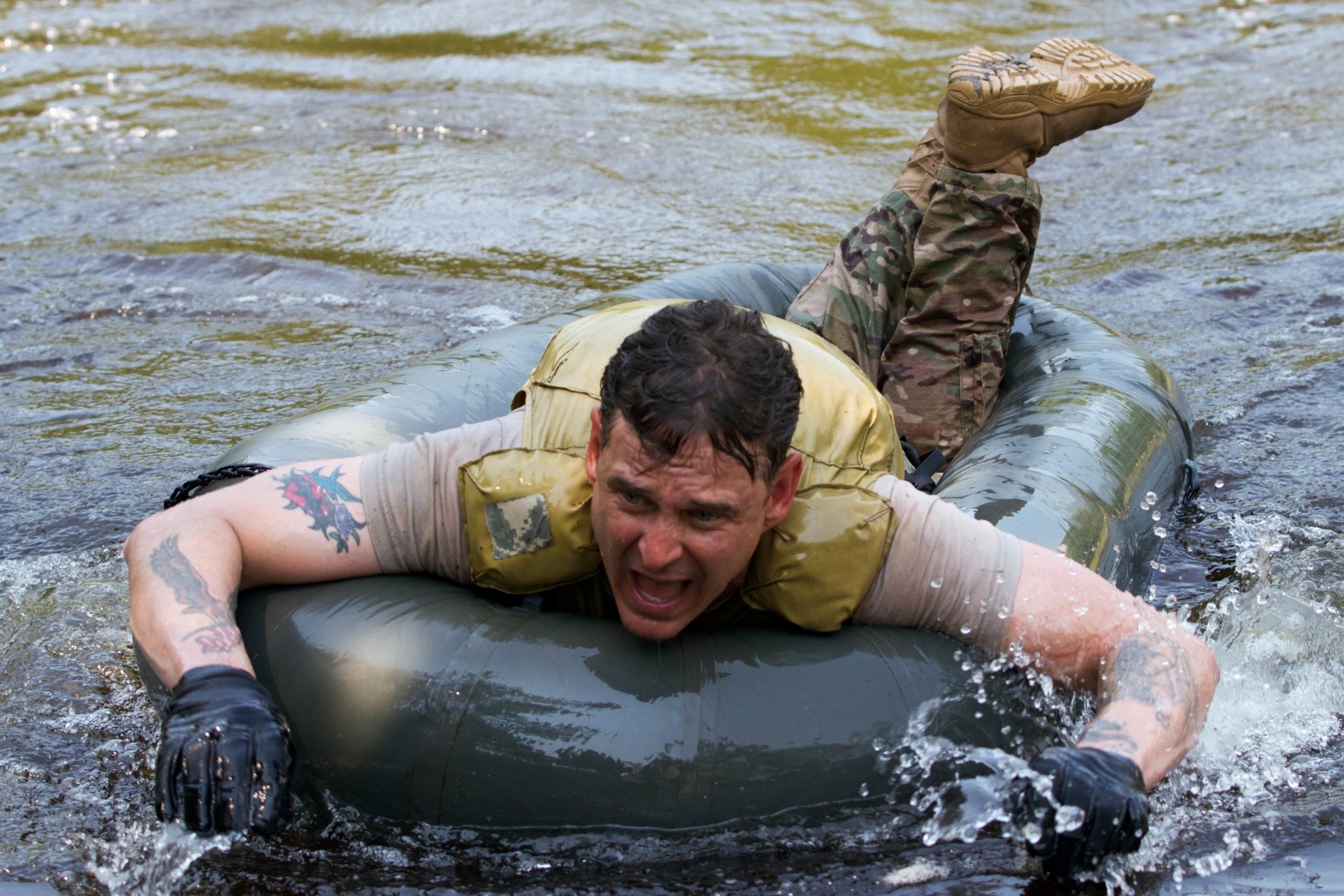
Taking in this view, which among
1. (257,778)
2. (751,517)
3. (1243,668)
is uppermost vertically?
(751,517)

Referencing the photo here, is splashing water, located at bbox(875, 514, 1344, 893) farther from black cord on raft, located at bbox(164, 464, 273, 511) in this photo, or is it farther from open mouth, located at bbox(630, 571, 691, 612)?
black cord on raft, located at bbox(164, 464, 273, 511)

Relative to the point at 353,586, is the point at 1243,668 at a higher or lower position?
lower

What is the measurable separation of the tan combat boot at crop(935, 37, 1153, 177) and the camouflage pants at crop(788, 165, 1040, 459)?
9 centimetres

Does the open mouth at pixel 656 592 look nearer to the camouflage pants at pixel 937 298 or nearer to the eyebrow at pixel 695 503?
the eyebrow at pixel 695 503

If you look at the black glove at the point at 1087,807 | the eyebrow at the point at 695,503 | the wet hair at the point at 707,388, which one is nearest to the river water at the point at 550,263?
the black glove at the point at 1087,807

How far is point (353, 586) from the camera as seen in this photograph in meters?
3.05

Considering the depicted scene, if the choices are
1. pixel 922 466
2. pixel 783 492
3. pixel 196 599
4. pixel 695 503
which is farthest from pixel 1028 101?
pixel 196 599

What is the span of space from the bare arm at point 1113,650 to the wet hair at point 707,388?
61 cm

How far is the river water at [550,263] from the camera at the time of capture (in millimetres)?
2990

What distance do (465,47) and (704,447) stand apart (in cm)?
888

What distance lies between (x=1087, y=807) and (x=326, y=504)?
1.57 meters

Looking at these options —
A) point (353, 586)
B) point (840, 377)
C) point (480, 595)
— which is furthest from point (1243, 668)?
point (353, 586)

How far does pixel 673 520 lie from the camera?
9.05 feet

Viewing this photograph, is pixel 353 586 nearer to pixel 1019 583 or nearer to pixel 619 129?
pixel 1019 583
